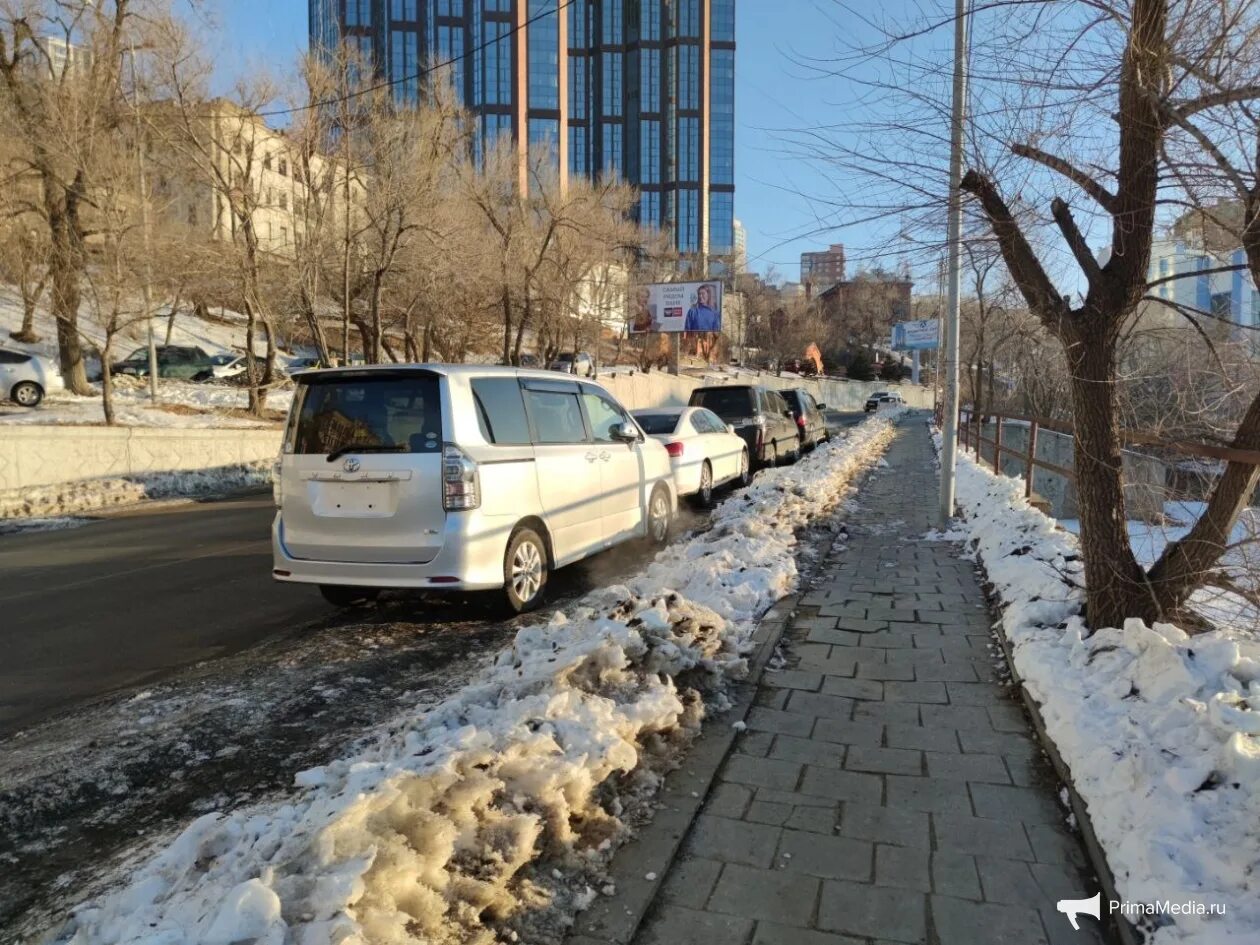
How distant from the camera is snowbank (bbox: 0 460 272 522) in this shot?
43.1ft

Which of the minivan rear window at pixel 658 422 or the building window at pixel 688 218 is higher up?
the building window at pixel 688 218

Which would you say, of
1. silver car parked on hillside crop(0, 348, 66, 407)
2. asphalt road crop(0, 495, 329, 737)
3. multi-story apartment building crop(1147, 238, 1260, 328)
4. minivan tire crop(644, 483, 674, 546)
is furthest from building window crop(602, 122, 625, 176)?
multi-story apartment building crop(1147, 238, 1260, 328)

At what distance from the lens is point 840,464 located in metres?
14.7

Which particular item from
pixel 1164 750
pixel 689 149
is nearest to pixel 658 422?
pixel 1164 750

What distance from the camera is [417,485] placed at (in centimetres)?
588

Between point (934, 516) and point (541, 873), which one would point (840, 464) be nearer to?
point (934, 516)

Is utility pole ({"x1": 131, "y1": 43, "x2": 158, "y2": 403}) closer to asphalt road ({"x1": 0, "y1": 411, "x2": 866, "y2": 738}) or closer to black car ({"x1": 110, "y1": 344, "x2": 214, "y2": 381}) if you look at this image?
asphalt road ({"x1": 0, "y1": 411, "x2": 866, "y2": 738})

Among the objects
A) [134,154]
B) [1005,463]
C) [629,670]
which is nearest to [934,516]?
[629,670]

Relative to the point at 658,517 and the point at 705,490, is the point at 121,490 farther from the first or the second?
the point at 658,517

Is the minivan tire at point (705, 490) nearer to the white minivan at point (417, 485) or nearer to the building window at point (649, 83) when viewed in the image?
the white minivan at point (417, 485)

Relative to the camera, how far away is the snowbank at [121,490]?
13.1 meters

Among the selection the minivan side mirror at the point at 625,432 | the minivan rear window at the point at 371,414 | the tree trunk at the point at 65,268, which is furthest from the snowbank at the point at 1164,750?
the tree trunk at the point at 65,268

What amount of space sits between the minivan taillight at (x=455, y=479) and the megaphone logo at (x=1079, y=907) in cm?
419

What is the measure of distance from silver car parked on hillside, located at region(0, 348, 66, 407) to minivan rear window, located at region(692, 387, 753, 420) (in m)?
16.5
